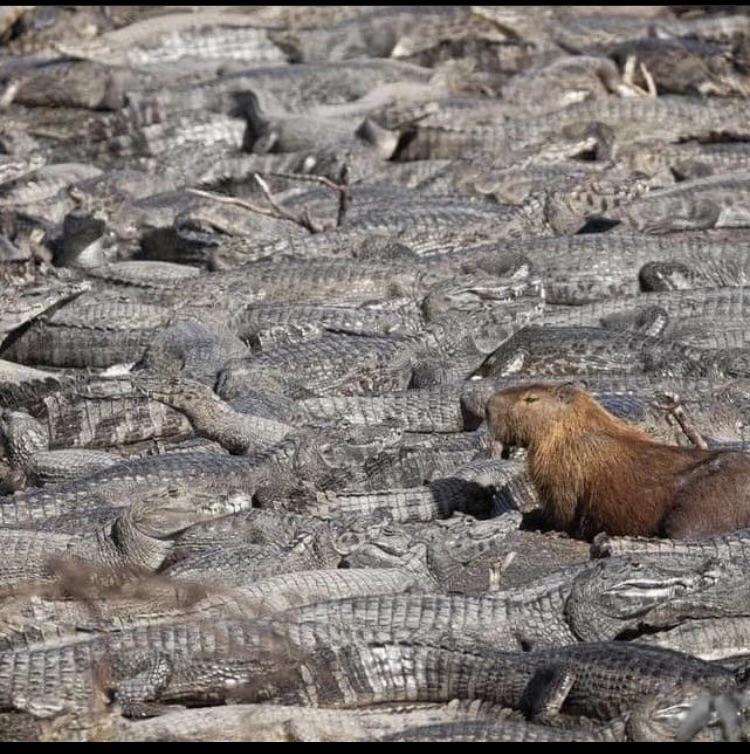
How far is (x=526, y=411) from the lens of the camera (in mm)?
7477

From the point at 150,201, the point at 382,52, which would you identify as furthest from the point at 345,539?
the point at 382,52

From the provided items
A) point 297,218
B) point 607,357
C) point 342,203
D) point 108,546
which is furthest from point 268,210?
point 108,546

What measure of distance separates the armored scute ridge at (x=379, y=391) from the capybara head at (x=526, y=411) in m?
0.01

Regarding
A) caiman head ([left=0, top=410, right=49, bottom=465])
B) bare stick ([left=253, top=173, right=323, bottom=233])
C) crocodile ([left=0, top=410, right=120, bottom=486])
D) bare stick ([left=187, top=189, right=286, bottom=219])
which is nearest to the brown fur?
crocodile ([left=0, top=410, right=120, bottom=486])

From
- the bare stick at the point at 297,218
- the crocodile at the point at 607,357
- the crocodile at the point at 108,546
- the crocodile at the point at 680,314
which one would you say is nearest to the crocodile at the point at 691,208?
the crocodile at the point at 680,314

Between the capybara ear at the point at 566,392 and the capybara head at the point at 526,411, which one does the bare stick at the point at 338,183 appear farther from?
the capybara ear at the point at 566,392

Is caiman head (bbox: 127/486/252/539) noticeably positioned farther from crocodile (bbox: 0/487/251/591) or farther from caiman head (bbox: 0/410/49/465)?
caiman head (bbox: 0/410/49/465)

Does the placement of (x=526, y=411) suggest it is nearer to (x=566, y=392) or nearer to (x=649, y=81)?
(x=566, y=392)

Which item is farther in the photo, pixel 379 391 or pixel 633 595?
pixel 379 391

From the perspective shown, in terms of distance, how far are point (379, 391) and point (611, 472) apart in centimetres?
213

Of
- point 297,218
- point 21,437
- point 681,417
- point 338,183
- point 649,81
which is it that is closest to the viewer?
point 681,417

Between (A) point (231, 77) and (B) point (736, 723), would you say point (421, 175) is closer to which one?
(A) point (231, 77)

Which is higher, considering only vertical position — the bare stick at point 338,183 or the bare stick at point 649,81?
the bare stick at point 338,183

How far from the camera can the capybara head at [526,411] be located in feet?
24.2
